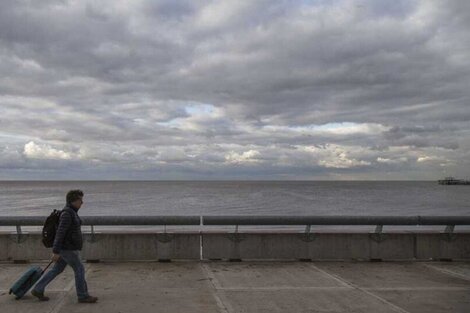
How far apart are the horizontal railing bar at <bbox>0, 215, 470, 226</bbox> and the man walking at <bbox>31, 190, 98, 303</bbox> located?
109 inches

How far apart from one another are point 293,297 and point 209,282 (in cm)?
153

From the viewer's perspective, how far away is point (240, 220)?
10.3m

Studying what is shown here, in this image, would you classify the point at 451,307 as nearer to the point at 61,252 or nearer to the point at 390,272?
the point at 390,272

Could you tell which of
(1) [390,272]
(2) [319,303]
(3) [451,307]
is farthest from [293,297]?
(1) [390,272]

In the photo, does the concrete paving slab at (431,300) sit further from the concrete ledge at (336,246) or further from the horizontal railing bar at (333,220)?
the horizontal railing bar at (333,220)

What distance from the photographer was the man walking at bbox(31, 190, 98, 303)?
6727mm

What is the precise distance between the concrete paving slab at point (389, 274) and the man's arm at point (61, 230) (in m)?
4.51

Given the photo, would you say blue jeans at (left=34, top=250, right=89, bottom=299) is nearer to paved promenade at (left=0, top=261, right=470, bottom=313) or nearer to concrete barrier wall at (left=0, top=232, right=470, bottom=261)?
paved promenade at (left=0, top=261, right=470, bottom=313)

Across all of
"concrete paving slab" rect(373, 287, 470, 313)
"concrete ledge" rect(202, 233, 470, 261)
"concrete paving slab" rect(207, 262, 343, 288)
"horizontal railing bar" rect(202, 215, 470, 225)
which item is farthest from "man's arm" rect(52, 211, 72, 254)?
"concrete paving slab" rect(373, 287, 470, 313)

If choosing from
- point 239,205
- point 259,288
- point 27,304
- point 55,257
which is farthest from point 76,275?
point 239,205

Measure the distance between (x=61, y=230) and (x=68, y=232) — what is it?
10cm

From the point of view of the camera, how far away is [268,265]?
974 centimetres

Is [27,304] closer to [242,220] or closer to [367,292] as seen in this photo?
[242,220]

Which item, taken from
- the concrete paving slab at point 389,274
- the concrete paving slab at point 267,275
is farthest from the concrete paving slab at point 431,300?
the concrete paving slab at point 267,275
